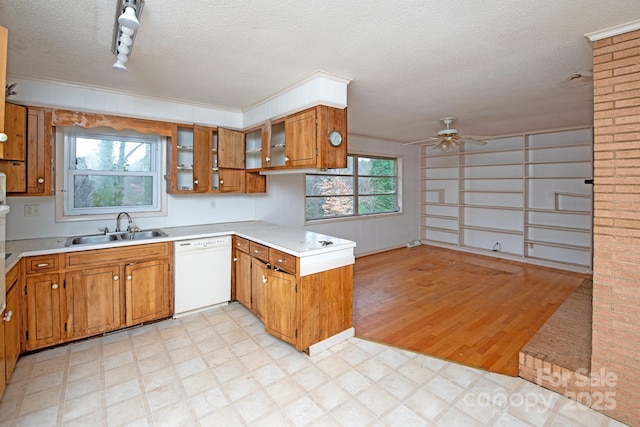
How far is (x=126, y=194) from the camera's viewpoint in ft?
11.3

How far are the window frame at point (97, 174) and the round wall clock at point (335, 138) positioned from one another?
214 centimetres

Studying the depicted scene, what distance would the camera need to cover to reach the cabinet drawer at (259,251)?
286 cm

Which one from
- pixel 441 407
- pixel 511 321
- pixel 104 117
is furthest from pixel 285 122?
pixel 511 321

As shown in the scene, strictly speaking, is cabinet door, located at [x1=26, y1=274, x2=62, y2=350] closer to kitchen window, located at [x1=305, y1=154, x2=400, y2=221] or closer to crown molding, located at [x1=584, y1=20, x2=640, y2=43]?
kitchen window, located at [x1=305, y1=154, x2=400, y2=221]

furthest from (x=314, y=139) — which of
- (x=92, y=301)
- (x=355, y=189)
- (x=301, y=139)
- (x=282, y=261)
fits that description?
(x=355, y=189)

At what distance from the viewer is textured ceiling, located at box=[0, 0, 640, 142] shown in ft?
5.60

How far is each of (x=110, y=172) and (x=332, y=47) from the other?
9.03 ft

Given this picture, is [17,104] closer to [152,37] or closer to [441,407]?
[152,37]

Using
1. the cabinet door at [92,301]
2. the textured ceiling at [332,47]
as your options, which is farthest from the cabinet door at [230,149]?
the cabinet door at [92,301]

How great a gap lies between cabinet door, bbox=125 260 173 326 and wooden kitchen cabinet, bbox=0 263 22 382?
28.4 inches

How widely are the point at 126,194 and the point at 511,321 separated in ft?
14.5

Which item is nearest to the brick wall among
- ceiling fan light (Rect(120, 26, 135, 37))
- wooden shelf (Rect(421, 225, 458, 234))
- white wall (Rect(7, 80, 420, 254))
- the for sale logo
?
the for sale logo

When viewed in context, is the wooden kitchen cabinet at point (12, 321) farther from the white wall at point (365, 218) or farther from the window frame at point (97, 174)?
the white wall at point (365, 218)

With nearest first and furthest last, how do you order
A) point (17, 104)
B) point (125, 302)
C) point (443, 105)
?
point (17, 104) → point (125, 302) → point (443, 105)
